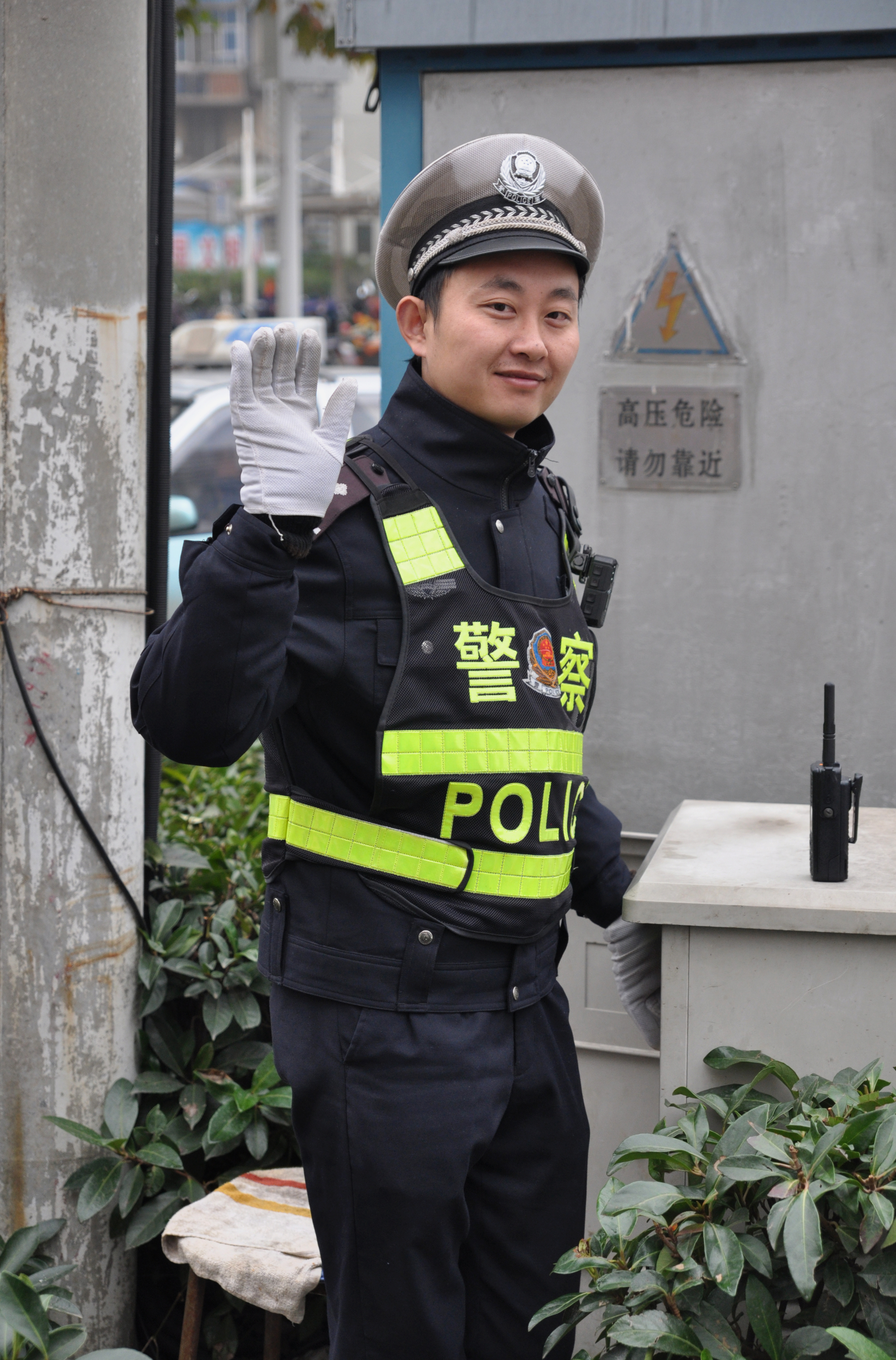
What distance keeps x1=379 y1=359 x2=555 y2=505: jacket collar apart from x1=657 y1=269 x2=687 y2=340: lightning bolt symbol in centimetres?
99

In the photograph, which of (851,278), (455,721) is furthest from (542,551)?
(851,278)

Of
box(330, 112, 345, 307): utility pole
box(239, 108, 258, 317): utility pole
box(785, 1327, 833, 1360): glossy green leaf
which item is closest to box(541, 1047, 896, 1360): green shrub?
box(785, 1327, 833, 1360): glossy green leaf

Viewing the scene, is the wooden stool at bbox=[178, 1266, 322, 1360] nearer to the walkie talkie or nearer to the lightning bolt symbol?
the walkie talkie

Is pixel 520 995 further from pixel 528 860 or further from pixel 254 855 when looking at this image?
pixel 254 855

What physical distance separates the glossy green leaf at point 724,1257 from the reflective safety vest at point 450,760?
0.47m

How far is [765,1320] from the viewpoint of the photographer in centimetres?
148

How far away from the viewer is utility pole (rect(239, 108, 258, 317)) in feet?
94.9

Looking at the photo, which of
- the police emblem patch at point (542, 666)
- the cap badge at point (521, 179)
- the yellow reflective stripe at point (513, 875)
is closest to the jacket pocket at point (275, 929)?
the yellow reflective stripe at point (513, 875)

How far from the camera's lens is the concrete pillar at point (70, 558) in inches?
97.0

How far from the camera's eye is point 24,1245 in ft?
7.86

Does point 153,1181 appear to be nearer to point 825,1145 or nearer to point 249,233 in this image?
point 825,1145

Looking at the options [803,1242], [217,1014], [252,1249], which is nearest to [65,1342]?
[252,1249]

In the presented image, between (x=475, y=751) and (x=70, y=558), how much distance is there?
1.09 metres

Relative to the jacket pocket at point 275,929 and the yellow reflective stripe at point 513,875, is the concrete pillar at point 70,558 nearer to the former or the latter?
the jacket pocket at point 275,929
